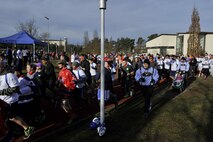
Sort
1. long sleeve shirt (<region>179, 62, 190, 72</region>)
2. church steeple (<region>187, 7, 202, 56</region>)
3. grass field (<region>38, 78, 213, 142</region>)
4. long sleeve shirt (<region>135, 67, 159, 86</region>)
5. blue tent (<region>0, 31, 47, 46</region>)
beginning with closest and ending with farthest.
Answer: grass field (<region>38, 78, 213, 142</region>), long sleeve shirt (<region>135, 67, 159, 86</region>), long sleeve shirt (<region>179, 62, 190, 72</region>), blue tent (<region>0, 31, 47, 46</region>), church steeple (<region>187, 7, 202, 56</region>)

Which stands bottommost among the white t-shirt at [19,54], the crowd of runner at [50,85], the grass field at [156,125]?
the grass field at [156,125]

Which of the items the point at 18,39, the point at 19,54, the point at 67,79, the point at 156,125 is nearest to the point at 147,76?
the point at 156,125

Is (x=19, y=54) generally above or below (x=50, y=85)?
above

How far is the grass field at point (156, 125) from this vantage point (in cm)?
655

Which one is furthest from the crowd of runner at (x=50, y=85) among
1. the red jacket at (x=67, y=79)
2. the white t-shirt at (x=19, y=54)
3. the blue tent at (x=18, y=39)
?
the white t-shirt at (x=19, y=54)

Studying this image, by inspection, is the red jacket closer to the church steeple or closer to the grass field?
the grass field

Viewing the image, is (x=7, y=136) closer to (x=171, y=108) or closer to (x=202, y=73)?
(x=171, y=108)

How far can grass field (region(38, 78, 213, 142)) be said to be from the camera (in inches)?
258

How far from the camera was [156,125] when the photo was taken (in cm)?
769

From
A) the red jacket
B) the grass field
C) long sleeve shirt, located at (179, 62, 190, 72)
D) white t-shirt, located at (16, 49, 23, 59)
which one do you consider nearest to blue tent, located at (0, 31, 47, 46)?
white t-shirt, located at (16, 49, 23, 59)

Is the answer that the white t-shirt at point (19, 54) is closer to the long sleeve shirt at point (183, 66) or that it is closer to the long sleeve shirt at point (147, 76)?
the long sleeve shirt at point (183, 66)

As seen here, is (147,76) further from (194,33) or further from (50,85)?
(194,33)

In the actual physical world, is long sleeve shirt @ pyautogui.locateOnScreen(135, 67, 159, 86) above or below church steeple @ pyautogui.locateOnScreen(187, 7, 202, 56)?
below

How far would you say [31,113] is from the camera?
24.6 ft
